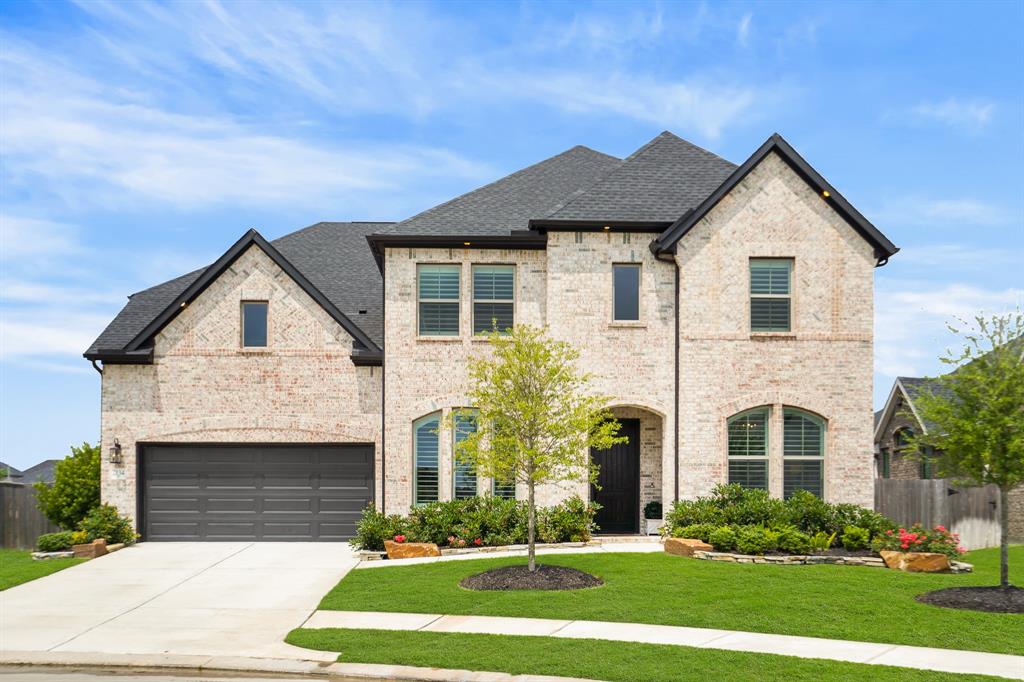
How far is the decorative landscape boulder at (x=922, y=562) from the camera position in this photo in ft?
55.4

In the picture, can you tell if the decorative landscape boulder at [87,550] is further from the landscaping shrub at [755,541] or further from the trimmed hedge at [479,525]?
the landscaping shrub at [755,541]

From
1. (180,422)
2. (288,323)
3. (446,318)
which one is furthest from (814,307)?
(180,422)

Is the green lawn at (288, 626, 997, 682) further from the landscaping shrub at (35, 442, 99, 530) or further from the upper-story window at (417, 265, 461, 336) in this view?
the landscaping shrub at (35, 442, 99, 530)

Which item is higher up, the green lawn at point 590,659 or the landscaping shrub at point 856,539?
the landscaping shrub at point 856,539

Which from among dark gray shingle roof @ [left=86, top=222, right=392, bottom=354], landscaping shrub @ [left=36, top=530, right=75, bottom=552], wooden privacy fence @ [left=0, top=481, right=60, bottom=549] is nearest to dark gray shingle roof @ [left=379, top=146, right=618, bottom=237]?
dark gray shingle roof @ [left=86, top=222, right=392, bottom=354]

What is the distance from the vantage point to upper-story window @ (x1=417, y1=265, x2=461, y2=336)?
22281mm

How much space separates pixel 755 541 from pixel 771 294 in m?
6.44

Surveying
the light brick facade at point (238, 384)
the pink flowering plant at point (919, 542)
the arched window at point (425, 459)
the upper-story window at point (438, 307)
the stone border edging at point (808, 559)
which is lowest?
the stone border edging at point (808, 559)

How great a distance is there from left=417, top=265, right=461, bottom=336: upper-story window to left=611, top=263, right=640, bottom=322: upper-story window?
3.89 m

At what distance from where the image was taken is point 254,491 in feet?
75.3

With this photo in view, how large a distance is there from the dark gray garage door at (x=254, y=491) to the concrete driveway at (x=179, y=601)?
3.22 ft

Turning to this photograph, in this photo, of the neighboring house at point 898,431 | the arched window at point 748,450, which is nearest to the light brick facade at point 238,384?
the arched window at point 748,450

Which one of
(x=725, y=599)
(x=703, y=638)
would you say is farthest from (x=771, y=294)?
(x=703, y=638)

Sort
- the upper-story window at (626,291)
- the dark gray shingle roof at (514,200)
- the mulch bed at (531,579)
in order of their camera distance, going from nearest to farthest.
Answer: the mulch bed at (531,579) < the upper-story window at (626,291) < the dark gray shingle roof at (514,200)
